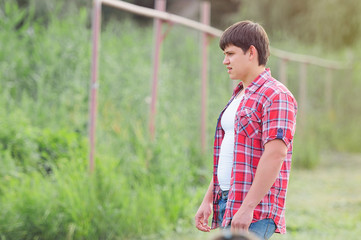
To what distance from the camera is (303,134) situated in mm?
12375

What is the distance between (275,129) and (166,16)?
442 cm

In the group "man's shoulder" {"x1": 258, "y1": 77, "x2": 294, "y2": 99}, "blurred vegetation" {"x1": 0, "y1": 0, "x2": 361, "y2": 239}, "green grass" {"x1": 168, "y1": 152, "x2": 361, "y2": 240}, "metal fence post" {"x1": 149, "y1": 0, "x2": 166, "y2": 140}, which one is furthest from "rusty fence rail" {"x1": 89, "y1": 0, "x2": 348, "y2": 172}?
"man's shoulder" {"x1": 258, "y1": 77, "x2": 294, "y2": 99}

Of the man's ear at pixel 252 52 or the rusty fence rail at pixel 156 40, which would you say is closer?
the man's ear at pixel 252 52

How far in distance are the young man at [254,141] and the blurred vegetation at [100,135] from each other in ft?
8.03

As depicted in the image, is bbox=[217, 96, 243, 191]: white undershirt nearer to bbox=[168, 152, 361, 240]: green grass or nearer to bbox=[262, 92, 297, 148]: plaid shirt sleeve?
bbox=[262, 92, 297, 148]: plaid shirt sleeve

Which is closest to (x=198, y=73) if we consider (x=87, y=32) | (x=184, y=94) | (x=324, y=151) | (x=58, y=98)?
(x=184, y=94)

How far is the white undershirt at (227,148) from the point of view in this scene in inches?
107

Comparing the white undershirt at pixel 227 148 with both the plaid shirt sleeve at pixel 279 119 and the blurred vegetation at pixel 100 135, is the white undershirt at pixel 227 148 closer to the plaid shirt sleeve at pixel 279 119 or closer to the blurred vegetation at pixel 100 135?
the plaid shirt sleeve at pixel 279 119

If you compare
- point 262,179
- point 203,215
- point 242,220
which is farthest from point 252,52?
point 203,215

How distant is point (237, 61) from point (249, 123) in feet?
0.95

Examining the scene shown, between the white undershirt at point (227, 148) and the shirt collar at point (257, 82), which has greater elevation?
the shirt collar at point (257, 82)

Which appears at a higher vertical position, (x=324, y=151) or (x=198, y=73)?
(x=198, y=73)

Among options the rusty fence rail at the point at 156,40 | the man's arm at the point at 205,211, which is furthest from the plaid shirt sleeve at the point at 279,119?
the rusty fence rail at the point at 156,40

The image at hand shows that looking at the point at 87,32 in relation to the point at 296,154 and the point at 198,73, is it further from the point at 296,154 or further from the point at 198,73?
the point at 296,154
